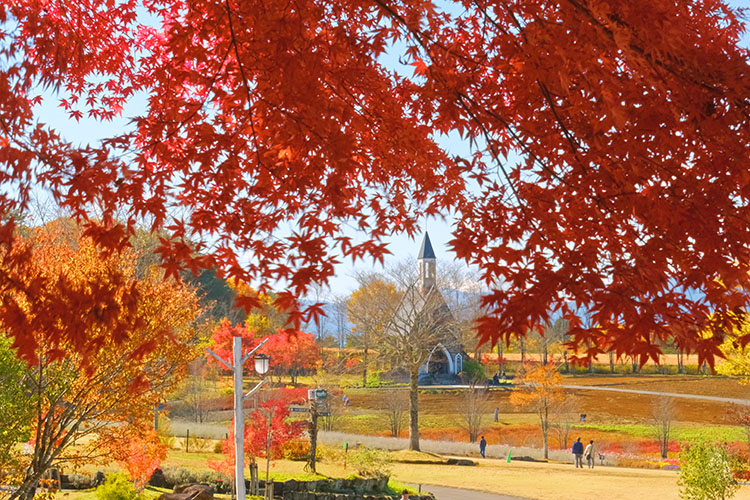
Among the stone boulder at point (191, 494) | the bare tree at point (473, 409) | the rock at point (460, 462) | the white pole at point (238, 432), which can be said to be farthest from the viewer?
the bare tree at point (473, 409)

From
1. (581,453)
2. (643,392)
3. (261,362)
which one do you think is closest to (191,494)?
(261,362)

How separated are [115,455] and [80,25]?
21.0ft

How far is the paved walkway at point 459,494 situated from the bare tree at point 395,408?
1136cm

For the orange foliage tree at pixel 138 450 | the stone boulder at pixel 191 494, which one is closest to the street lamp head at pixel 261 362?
the orange foliage tree at pixel 138 450

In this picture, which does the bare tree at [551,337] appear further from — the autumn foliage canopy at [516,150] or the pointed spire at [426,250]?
the autumn foliage canopy at [516,150]

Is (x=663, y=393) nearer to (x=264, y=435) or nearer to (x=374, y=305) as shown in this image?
(x=374, y=305)

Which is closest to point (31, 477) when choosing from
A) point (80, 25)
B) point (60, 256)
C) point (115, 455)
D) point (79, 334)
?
point (115, 455)

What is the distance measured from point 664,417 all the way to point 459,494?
39.7 feet

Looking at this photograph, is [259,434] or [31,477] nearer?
[31,477]

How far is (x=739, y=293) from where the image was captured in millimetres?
3900

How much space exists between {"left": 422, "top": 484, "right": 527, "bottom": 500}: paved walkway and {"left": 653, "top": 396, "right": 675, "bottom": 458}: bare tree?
11429 millimetres

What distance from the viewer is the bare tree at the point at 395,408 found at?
29548mm

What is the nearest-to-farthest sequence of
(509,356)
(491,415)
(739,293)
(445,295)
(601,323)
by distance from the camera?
(601,323), (739,293), (445,295), (491,415), (509,356)

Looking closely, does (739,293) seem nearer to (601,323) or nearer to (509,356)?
(601,323)
